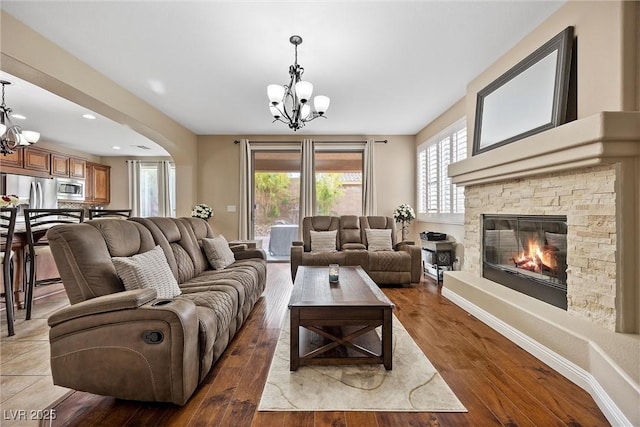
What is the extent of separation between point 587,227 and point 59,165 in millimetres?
8954

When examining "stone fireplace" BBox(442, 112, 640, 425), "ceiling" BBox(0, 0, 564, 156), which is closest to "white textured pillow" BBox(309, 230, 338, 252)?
"ceiling" BBox(0, 0, 564, 156)

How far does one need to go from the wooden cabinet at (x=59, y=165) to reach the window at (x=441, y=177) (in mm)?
7778

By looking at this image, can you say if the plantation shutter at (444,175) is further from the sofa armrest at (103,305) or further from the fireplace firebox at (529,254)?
the sofa armrest at (103,305)

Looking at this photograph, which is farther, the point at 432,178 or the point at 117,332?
the point at 432,178

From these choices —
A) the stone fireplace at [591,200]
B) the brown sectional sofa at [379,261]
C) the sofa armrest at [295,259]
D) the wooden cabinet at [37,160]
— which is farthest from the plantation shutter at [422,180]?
the wooden cabinet at [37,160]

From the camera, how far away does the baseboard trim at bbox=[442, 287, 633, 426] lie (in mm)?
1595

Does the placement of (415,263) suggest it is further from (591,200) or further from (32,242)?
(32,242)

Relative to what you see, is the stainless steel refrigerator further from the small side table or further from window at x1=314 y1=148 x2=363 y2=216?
the small side table

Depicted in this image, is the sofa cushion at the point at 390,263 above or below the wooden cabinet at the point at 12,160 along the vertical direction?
below

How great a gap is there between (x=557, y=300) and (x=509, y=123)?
1670 millimetres

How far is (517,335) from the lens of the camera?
2.51 m

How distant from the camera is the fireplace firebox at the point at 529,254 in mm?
2420

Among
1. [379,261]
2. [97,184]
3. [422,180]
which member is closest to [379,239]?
[379,261]

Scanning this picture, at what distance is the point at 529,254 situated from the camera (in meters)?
2.83
